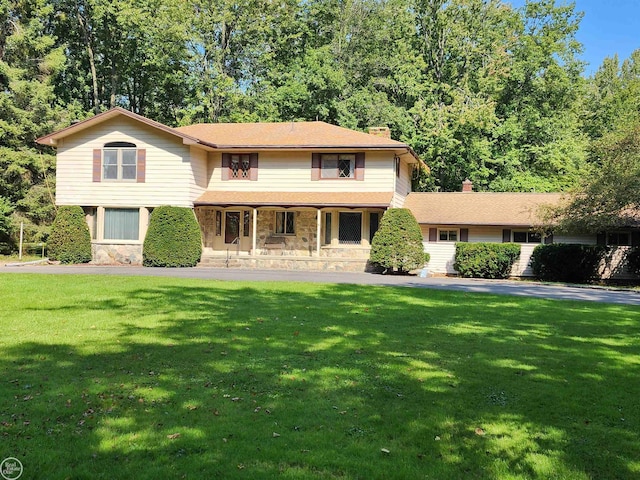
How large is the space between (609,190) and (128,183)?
68.4ft

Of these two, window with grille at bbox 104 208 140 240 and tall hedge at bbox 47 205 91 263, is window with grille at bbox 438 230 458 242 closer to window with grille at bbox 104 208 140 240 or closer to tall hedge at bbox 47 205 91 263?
window with grille at bbox 104 208 140 240

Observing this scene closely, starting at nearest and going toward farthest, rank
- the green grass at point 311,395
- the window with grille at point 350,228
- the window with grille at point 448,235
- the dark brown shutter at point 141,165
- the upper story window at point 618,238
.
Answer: the green grass at point 311,395 → the upper story window at point 618,238 → the dark brown shutter at point 141,165 → the window with grille at point 350,228 → the window with grille at point 448,235

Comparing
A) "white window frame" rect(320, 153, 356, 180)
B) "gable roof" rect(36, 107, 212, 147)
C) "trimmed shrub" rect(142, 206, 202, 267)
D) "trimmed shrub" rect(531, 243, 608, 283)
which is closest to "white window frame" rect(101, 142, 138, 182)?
"gable roof" rect(36, 107, 212, 147)

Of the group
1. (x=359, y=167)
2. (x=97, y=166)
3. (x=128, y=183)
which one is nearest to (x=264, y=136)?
(x=359, y=167)

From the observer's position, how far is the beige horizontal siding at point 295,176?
2561cm

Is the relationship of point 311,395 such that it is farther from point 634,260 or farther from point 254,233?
point 634,260

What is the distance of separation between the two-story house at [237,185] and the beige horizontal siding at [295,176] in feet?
0.16

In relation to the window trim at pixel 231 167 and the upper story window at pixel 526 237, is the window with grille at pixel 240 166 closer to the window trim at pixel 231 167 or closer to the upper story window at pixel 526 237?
the window trim at pixel 231 167

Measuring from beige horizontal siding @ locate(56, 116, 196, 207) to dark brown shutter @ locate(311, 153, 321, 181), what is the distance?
5.69 metres

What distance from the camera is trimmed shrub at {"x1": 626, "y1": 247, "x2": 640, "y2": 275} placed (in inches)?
877

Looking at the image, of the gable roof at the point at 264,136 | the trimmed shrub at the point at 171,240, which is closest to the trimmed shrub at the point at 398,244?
the gable roof at the point at 264,136

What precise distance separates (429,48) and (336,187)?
17869 mm

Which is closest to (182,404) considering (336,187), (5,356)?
(5,356)

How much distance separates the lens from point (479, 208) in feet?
90.8
